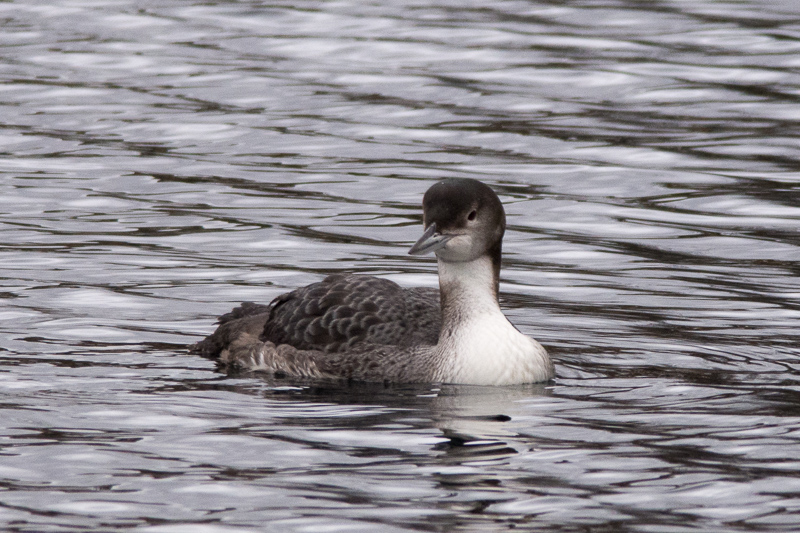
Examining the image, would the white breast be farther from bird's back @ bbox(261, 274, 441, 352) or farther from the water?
bird's back @ bbox(261, 274, 441, 352)

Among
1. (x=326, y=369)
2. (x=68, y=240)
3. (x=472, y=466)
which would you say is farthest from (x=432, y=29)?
(x=472, y=466)

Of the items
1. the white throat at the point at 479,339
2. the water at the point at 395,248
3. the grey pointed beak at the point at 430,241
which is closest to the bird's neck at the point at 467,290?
the white throat at the point at 479,339

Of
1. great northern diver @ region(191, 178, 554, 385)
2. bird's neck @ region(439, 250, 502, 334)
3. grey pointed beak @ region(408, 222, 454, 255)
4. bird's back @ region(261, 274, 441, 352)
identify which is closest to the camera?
grey pointed beak @ region(408, 222, 454, 255)

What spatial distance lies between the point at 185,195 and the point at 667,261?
4.73 m

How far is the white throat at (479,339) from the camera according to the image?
9086 millimetres

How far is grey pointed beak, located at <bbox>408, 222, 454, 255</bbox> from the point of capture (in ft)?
29.0

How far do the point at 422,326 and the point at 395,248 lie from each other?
3.29 metres

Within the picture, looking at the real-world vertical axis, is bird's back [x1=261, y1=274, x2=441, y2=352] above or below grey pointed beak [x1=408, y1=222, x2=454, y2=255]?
below

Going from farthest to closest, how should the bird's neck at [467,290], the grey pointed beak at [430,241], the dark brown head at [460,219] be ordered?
the bird's neck at [467,290], the dark brown head at [460,219], the grey pointed beak at [430,241]

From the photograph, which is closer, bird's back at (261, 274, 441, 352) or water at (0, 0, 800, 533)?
water at (0, 0, 800, 533)

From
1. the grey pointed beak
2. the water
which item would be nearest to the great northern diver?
the grey pointed beak

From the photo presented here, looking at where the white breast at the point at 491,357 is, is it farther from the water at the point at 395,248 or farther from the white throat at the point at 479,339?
the water at the point at 395,248

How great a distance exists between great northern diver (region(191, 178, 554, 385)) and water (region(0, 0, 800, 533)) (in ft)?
0.70

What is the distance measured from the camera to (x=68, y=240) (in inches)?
508
